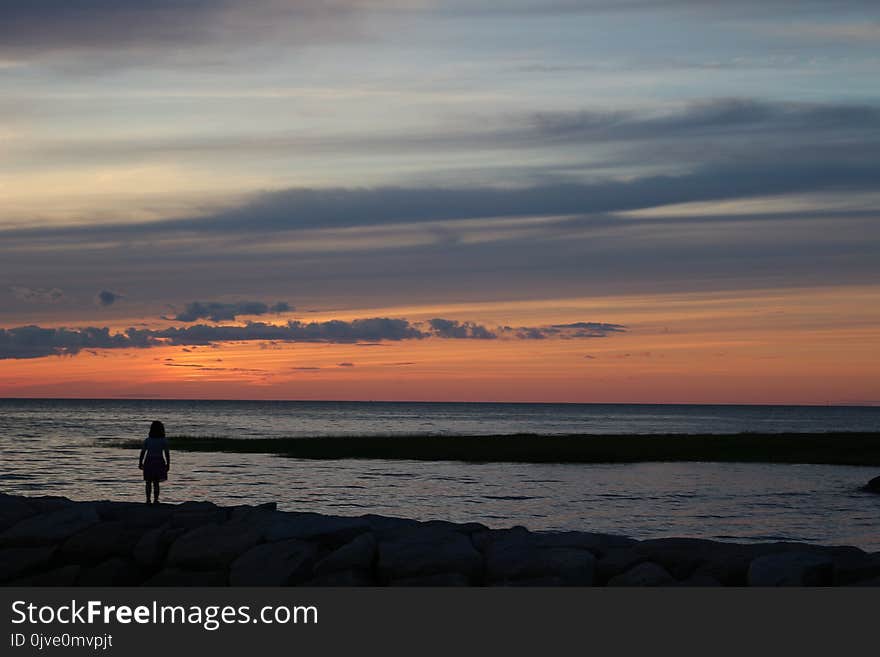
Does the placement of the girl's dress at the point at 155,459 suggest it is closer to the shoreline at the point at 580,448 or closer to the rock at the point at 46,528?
the rock at the point at 46,528

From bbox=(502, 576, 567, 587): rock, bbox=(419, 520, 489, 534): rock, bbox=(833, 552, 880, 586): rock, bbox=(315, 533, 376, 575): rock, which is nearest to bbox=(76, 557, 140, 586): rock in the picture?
bbox=(315, 533, 376, 575): rock

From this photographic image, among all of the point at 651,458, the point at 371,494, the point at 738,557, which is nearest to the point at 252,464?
the point at 371,494

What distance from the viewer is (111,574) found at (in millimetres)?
16266

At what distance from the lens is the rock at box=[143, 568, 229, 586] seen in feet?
50.7

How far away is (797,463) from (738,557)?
43554 millimetres

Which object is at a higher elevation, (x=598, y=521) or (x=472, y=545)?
(x=472, y=545)

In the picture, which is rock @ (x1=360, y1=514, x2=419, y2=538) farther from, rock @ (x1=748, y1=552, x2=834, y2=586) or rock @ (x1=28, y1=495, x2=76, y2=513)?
rock @ (x1=28, y1=495, x2=76, y2=513)

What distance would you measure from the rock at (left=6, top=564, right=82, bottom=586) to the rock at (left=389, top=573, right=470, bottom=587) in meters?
5.59

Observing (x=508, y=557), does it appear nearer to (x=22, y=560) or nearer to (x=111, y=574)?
(x=111, y=574)

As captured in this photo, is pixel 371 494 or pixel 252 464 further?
pixel 252 464

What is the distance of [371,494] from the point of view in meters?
38.9

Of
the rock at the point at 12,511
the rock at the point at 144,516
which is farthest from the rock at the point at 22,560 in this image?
the rock at the point at 12,511

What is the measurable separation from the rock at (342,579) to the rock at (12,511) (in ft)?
23.2
